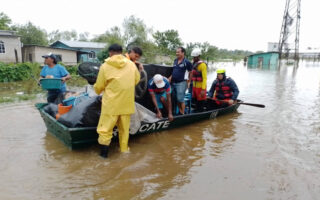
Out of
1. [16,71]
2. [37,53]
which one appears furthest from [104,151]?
[37,53]

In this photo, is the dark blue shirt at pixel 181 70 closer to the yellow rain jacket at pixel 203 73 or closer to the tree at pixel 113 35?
the yellow rain jacket at pixel 203 73

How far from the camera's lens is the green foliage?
14.2m

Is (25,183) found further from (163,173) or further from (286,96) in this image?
(286,96)

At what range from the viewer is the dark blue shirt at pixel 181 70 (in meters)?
5.55

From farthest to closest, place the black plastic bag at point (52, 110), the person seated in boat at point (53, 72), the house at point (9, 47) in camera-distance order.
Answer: the house at point (9, 47)
the person seated in boat at point (53, 72)
the black plastic bag at point (52, 110)

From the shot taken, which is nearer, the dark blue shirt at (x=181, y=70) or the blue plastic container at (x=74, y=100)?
the blue plastic container at (x=74, y=100)

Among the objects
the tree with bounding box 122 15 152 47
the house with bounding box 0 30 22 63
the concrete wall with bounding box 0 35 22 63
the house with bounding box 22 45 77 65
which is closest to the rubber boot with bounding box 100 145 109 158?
the house with bounding box 22 45 77 65

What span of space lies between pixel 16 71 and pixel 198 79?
13.1m

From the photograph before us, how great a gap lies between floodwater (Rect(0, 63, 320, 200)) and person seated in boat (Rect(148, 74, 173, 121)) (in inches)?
27.3

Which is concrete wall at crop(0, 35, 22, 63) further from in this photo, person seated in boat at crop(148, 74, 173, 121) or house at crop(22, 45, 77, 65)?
person seated in boat at crop(148, 74, 173, 121)

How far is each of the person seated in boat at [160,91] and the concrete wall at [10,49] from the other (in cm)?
2257

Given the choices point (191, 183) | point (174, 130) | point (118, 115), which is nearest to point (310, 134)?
point (174, 130)

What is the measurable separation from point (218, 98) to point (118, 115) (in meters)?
4.04

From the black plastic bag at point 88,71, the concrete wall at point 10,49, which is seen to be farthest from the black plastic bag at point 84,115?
the concrete wall at point 10,49
